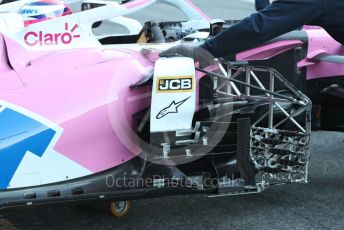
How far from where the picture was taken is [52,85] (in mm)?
3613

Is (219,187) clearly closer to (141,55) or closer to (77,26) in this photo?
(141,55)

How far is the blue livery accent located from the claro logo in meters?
0.65

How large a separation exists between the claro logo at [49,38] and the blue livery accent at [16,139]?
653 mm

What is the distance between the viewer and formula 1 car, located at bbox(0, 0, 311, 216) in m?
3.48

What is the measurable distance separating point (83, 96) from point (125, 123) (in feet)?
1.03

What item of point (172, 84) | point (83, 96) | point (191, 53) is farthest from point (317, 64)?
point (83, 96)

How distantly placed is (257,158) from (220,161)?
0.81 feet

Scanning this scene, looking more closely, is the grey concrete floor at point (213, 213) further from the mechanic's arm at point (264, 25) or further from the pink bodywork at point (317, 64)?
the mechanic's arm at point (264, 25)

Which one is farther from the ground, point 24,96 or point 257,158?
point 24,96

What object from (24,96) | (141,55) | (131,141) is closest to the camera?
(24,96)

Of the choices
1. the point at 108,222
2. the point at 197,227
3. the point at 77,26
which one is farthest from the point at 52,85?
the point at 197,227

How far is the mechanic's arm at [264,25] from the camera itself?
12.3 ft

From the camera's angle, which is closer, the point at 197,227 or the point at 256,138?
the point at 256,138

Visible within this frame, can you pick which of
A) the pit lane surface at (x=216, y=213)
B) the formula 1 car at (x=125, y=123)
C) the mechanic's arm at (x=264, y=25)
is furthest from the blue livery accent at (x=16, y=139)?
the mechanic's arm at (x=264, y=25)
